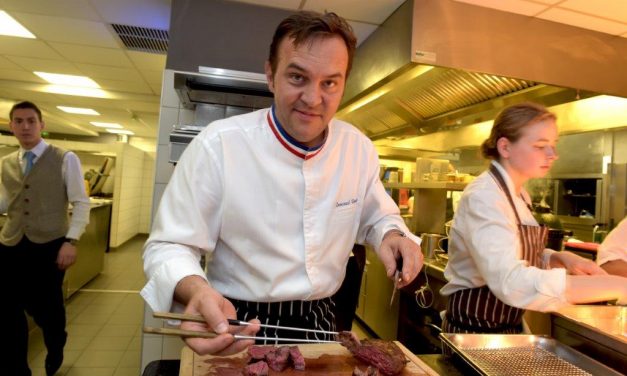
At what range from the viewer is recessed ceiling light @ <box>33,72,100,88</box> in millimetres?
5232

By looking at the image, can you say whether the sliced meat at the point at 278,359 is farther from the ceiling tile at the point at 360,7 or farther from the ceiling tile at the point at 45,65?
the ceiling tile at the point at 45,65

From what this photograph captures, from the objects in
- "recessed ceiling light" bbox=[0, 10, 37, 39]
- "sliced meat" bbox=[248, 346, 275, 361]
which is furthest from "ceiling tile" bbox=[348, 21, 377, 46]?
"recessed ceiling light" bbox=[0, 10, 37, 39]

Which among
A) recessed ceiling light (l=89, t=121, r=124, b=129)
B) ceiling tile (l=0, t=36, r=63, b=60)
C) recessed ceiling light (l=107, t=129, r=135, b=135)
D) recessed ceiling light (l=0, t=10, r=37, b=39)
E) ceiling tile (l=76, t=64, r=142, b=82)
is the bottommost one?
recessed ceiling light (l=0, t=10, r=37, b=39)

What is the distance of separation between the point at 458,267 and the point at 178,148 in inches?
67.6

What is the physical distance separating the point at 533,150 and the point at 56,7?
3515mm

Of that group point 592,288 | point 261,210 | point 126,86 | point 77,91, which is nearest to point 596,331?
point 592,288

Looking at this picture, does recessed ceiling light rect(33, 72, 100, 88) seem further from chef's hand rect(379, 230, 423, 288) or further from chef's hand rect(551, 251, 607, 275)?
chef's hand rect(551, 251, 607, 275)

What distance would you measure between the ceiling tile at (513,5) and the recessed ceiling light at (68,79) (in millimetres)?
5002

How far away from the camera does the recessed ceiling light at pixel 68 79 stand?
523 cm

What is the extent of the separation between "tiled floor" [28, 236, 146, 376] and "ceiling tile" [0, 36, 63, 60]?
2.69m

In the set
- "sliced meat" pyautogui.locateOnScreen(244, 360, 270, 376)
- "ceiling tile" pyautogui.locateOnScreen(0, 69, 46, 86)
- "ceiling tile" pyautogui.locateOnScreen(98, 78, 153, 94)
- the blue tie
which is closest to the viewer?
"sliced meat" pyautogui.locateOnScreen(244, 360, 270, 376)

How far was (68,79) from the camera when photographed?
5434 mm

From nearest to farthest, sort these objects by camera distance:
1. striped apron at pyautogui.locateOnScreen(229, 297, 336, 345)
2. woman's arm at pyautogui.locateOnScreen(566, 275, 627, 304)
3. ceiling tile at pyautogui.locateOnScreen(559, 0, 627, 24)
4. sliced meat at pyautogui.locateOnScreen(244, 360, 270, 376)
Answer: sliced meat at pyautogui.locateOnScreen(244, 360, 270, 376), striped apron at pyautogui.locateOnScreen(229, 297, 336, 345), woman's arm at pyautogui.locateOnScreen(566, 275, 627, 304), ceiling tile at pyautogui.locateOnScreen(559, 0, 627, 24)

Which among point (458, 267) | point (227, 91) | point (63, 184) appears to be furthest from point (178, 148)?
point (458, 267)
